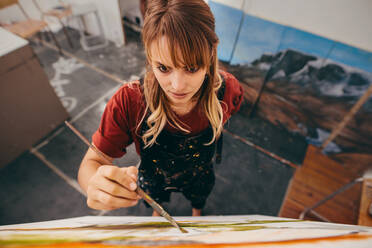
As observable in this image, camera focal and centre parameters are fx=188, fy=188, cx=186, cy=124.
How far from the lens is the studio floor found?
2.29m

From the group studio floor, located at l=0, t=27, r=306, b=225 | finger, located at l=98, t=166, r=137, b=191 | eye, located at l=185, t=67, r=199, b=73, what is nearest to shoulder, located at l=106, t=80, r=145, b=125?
eye, located at l=185, t=67, r=199, b=73

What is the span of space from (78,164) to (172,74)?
236 centimetres

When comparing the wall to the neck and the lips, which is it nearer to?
the neck

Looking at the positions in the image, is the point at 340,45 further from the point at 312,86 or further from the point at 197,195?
the point at 197,195

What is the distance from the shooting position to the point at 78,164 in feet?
8.43

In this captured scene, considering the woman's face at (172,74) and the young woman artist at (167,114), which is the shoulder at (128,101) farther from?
the woman's face at (172,74)

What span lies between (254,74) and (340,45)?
970 mm

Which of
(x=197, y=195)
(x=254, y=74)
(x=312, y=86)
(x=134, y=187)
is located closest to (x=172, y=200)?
(x=197, y=195)

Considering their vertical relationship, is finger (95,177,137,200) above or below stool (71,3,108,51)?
above

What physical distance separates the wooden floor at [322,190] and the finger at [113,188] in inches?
87.8

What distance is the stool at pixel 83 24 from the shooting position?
151 inches

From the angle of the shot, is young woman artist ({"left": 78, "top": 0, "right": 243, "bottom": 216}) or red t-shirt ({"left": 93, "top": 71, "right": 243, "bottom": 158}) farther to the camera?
red t-shirt ({"left": 93, "top": 71, "right": 243, "bottom": 158})

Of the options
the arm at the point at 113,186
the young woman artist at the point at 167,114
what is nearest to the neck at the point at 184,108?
the young woman artist at the point at 167,114

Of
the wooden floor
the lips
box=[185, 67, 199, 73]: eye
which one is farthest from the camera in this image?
the wooden floor
